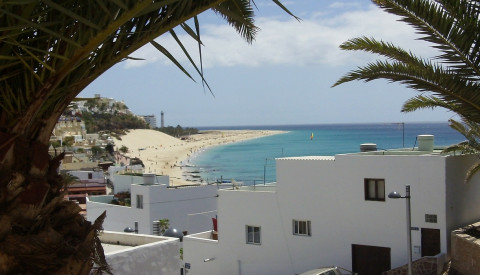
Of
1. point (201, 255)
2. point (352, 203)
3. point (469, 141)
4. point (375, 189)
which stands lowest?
point (201, 255)

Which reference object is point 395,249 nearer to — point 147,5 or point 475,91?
point 475,91

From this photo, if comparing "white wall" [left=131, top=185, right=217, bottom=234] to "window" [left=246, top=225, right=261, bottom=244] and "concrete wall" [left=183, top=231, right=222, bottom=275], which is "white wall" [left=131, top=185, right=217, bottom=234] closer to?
"concrete wall" [left=183, top=231, right=222, bottom=275]

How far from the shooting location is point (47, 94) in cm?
348

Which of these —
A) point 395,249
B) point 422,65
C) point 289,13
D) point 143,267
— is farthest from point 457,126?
point 289,13

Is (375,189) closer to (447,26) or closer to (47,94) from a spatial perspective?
(447,26)

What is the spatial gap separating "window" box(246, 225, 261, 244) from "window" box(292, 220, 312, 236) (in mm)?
1563

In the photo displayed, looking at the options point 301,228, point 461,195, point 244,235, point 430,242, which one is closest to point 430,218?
point 430,242

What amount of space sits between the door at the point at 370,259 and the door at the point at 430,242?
45.5 inches

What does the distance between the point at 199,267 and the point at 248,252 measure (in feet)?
7.90

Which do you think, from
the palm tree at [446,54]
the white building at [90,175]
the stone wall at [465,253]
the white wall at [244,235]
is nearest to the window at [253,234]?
the white wall at [244,235]

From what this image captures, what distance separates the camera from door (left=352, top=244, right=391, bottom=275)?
17811mm

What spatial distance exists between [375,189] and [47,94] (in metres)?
15.6

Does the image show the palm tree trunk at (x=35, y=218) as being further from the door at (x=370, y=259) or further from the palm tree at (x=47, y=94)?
the door at (x=370, y=259)

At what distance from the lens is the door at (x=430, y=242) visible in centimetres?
1677
